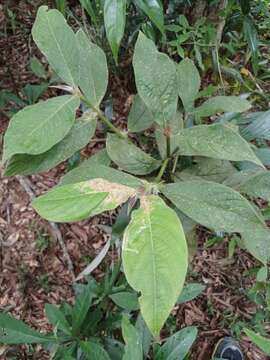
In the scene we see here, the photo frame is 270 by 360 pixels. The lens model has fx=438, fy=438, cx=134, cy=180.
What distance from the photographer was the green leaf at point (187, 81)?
3.40 feet

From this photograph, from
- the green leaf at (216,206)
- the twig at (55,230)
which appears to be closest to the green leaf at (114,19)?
the green leaf at (216,206)

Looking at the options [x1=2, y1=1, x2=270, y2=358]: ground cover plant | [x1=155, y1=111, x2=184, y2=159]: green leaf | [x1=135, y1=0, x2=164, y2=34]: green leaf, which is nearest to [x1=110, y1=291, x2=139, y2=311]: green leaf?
[x1=2, y1=1, x2=270, y2=358]: ground cover plant

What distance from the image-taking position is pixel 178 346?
1341 millimetres

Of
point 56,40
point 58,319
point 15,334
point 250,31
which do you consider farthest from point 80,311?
point 250,31

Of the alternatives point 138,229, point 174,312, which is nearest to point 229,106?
point 138,229

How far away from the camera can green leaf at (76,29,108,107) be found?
35.4 inches

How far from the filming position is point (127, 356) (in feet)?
3.60

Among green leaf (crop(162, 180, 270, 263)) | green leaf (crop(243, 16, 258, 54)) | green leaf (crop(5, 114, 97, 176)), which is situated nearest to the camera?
green leaf (crop(162, 180, 270, 263))

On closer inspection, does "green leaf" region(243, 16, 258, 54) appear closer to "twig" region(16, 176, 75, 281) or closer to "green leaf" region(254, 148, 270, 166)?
"green leaf" region(254, 148, 270, 166)

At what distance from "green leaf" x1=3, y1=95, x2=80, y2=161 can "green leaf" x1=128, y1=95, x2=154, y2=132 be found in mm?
230

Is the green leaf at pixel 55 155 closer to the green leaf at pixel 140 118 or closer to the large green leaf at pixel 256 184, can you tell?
the green leaf at pixel 140 118

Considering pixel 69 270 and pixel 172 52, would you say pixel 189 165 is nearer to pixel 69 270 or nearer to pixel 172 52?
pixel 172 52

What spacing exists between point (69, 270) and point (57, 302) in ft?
0.47

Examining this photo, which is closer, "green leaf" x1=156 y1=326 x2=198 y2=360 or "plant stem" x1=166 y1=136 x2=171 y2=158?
"plant stem" x1=166 y1=136 x2=171 y2=158
